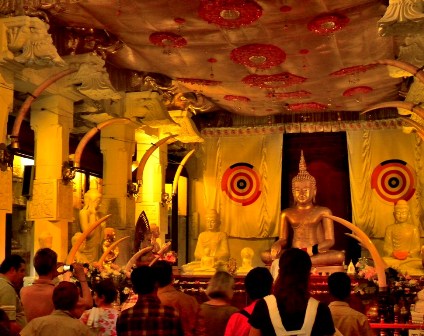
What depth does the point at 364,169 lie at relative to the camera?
13.7 m

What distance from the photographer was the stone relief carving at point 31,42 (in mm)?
6617

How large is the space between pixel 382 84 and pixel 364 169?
2.78 metres

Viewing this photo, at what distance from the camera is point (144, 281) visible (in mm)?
3432

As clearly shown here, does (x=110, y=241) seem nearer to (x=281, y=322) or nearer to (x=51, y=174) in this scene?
(x=51, y=174)

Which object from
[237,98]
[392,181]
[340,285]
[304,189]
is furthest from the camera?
[392,181]

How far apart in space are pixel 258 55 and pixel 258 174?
5.24m

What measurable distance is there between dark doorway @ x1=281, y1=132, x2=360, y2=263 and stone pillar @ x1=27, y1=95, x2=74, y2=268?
681 cm

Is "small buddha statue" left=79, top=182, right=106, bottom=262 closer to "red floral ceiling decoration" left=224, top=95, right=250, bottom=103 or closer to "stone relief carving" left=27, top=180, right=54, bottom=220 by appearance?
"stone relief carving" left=27, top=180, right=54, bottom=220

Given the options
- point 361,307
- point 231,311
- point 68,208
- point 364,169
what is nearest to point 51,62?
point 68,208

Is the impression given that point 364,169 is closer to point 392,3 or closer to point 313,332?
point 392,3

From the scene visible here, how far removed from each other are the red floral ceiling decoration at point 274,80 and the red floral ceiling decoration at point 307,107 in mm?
1926

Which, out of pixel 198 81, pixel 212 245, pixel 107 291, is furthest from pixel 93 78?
pixel 212 245

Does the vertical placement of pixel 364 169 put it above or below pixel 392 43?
below

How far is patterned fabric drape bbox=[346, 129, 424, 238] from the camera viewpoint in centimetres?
Result: 1343
